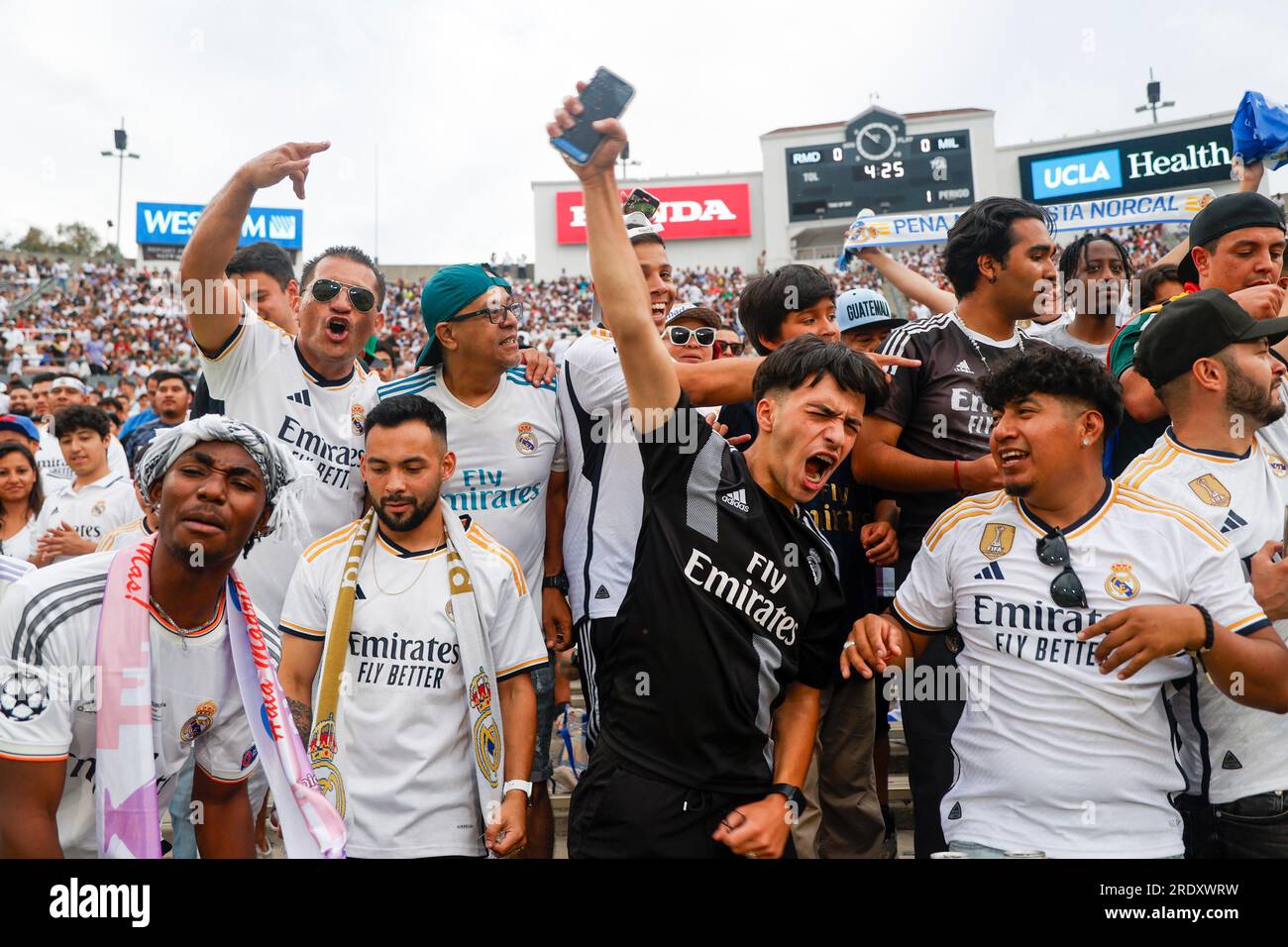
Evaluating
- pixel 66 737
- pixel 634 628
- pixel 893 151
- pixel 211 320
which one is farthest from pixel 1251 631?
pixel 893 151

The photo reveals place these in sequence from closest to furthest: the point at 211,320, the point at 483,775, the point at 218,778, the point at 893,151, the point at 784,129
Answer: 1. the point at 218,778
2. the point at 483,775
3. the point at 211,320
4. the point at 893,151
5. the point at 784,129

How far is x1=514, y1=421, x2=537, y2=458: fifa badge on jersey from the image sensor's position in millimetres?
3627

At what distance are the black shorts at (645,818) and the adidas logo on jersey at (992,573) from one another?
97cm

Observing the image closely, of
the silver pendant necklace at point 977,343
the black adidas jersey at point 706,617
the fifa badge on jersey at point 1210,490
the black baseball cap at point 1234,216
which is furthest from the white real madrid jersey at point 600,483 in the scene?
the black baseball cap at point 1234,216

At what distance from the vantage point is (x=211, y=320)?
3568 millimetres

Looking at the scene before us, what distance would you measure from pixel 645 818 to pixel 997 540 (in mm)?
1337

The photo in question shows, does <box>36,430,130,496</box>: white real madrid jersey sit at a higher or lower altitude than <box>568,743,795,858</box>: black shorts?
higher

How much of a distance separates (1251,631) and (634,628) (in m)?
1.71

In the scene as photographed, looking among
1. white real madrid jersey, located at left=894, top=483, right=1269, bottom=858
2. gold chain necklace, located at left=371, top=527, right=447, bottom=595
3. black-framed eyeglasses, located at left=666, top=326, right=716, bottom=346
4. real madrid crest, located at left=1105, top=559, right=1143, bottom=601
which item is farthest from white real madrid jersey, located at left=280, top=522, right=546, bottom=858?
real madrid crest, located at left=1105, top=559, right=1143, bottom=601

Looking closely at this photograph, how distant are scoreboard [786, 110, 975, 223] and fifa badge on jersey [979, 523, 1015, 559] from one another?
35.9 meters

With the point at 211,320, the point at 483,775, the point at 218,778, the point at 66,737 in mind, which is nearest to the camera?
the point at 66,737

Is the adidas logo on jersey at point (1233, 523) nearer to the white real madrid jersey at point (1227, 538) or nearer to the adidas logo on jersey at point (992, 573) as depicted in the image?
the white real madrid jersey at point (1227, 538)

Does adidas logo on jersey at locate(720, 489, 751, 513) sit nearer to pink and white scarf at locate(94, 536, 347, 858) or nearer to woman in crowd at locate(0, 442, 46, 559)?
pink and white scarf at locate(94, 536, 347, 858)
